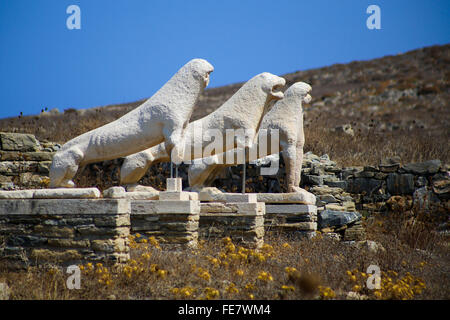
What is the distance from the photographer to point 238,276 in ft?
17.0

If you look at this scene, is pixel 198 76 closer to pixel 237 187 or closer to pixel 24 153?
pixel 237 187

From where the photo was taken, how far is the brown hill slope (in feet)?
45.8

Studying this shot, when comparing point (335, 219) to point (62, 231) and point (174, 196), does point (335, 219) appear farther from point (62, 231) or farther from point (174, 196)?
point (62, 231)

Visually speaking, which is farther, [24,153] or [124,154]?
[24,153]

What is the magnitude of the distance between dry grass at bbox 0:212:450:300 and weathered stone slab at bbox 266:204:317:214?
1198 mm

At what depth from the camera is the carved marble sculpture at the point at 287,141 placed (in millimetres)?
7613

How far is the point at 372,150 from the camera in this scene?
14133 mm

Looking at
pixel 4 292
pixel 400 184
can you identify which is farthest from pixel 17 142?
pixel 400 184

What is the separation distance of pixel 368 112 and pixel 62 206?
22.2m

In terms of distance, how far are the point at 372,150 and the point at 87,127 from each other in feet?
25.3

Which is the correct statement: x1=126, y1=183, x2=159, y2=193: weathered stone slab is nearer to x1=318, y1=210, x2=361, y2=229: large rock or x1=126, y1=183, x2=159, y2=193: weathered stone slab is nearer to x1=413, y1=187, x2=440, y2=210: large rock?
x1=318, y1=210, x2=361, y2=229: large rock

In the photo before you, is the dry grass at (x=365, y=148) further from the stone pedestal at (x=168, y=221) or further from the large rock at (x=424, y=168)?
the stone pedestal at (x=168, y=221)
